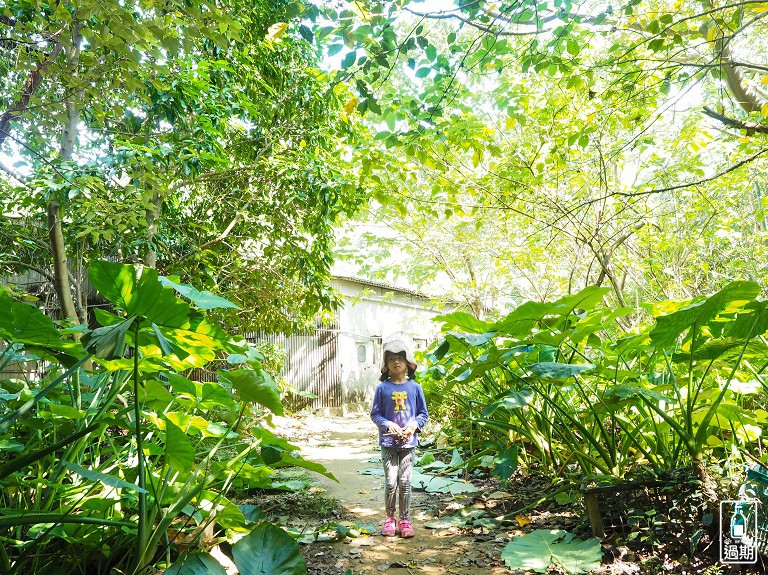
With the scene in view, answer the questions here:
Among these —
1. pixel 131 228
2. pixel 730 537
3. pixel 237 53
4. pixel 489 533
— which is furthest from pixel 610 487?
pixel 237 53

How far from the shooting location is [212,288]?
6250 millimetres

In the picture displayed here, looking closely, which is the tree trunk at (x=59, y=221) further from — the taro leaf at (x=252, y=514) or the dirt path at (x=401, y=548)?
the dirt path at (x=401, y=548)

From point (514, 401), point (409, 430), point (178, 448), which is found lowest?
point (409, 430)

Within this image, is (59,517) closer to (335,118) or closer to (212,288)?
(212,288)

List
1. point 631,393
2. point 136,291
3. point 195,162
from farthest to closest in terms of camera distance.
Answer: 1. point 195,162
2. point 631,393
3. point 136,291

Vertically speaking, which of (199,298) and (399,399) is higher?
(199,298)

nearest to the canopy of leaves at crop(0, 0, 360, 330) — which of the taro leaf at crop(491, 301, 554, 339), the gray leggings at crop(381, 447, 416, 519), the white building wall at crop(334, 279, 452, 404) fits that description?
the taro leaf at crop(491, 301, 554, 339)

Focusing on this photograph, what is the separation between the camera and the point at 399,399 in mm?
3398

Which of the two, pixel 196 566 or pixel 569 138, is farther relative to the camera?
pixel 569 138

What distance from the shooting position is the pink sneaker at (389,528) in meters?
3.09

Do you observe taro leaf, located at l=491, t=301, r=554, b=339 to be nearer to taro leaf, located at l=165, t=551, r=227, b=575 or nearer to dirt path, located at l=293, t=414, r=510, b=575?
dirt path, located at l=293, t=414, r=510, b=575

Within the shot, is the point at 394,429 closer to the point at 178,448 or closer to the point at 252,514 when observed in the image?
the point at 252,514
